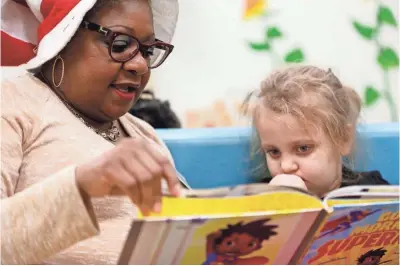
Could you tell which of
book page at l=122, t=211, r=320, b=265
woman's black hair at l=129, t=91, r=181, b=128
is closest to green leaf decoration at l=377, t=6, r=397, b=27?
woman's black hair at l=129, t=91, r=181, b=128

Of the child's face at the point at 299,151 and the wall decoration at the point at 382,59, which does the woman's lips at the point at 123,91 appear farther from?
the wall decoration at the point at 382,59

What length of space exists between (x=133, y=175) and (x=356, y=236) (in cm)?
32

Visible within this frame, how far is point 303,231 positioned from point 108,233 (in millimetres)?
330

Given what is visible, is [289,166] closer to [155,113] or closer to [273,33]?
[155,113]

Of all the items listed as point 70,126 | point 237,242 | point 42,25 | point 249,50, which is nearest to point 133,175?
point 237,242

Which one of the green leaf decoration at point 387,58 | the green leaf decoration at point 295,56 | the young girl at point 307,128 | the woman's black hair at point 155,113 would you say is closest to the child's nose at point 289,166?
the young girl at point 307,128

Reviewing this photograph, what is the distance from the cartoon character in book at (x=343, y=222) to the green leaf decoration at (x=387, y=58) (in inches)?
72.6

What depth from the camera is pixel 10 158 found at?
33.8 inches

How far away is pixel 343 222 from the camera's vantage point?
0.71 metres

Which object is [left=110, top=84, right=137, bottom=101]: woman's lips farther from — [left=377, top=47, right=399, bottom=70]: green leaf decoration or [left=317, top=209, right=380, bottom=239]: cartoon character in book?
[left=377, top=47, right=399, bottom=70]: green leaf decoration

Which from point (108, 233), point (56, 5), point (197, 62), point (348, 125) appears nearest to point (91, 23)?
point (56, 5)

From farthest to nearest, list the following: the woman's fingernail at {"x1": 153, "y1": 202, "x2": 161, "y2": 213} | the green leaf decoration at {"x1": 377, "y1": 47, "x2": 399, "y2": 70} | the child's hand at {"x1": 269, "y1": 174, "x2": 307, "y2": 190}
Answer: the green leaf decoration at {"x1": 377, "y1": 47, "x2": 399, "y2": 70}
the child's hand at {"x1": 269, "y1": 174, "x2": 307, "y2": 190}
the woman's fingernail at {"x1": 153, "y1": 202, "x2": 161, "y2": 213}

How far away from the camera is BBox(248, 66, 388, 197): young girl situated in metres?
1.20

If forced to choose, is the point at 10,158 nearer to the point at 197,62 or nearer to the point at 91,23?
the point at 91,23
